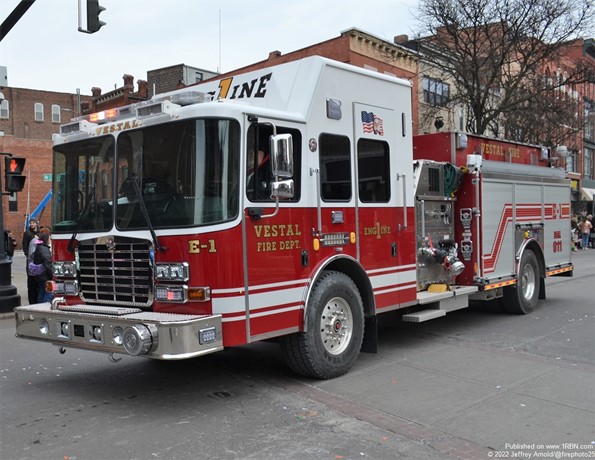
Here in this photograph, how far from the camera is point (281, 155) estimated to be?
489cm

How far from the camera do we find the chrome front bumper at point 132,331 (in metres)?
4.47

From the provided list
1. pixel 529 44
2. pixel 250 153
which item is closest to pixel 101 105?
pixel 529 44

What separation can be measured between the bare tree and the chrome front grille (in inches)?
773

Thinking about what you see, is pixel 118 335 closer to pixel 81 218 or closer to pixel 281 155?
pixel 81 218

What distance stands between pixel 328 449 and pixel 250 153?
254 centimetres

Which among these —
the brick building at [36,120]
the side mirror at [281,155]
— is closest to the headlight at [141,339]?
the side mirror at [281,155]

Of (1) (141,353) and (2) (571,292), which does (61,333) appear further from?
(2) (571,292)

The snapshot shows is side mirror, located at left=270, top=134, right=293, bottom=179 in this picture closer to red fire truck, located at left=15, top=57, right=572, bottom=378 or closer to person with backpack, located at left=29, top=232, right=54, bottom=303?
red fire truck, located at left=15, top=57, right=572, bottom=378

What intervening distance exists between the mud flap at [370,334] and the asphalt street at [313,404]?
0.76 ft

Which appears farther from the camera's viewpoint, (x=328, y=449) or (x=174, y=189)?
(x=174, y=189)

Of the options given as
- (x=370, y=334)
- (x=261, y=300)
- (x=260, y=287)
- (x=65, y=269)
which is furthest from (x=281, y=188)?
(x=65, y=269)

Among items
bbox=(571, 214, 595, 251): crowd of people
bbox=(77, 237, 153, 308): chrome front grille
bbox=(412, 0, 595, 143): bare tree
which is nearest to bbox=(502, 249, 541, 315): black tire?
bbox=(77, 237, 153, 308): chrome front grille

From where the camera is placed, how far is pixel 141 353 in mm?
4496

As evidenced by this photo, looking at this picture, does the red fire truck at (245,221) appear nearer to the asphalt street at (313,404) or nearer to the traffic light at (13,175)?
the asphalt street at (313,404)
